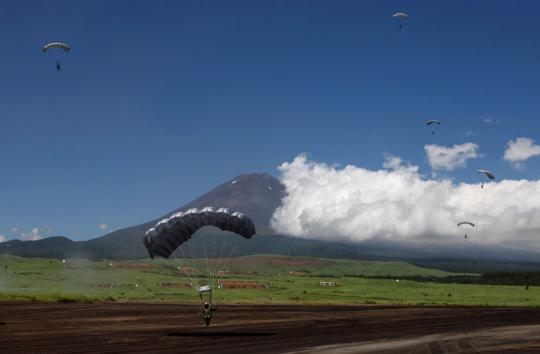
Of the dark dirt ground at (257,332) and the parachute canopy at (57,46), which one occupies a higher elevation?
the parachute canopy at (57,46)

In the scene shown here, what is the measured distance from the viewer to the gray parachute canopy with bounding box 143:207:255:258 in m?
36.0

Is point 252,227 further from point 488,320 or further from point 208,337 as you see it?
point 488,320

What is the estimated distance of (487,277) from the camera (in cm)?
18938

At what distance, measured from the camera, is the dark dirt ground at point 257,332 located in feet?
98.0

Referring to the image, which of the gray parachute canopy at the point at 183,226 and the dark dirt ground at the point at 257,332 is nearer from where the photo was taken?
the dark dirt ground at the point at 257,332

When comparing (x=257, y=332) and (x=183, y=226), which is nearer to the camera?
(x=183, y=226)

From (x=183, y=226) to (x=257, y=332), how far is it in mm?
8958

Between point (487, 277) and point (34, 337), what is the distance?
179916 mm

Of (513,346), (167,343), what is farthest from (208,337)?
(513,346)

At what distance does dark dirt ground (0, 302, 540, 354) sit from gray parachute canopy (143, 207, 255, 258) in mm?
5651

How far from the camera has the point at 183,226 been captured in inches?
1427

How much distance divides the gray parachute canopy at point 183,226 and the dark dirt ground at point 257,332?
5.65 metres

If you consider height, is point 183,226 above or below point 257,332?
above

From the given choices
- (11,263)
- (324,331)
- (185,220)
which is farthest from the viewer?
(11,263)
